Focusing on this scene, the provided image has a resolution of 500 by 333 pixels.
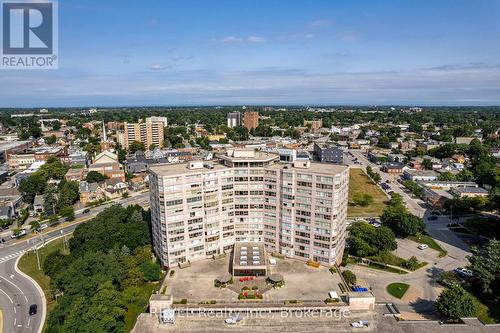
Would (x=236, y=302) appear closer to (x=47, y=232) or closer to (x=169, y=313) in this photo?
(x=169, y=313)

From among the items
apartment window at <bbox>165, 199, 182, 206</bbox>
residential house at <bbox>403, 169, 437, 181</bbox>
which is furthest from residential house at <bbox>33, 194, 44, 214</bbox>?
residential house at <bbox>403, 169, 437, 181</bbox>

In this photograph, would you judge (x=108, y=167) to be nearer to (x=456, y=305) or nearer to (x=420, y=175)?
(x=456, y=305)

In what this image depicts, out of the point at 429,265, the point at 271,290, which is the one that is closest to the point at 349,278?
the point at 271,290

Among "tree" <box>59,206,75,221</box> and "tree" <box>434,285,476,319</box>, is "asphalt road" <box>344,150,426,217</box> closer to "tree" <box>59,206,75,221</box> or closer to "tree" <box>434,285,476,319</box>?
"tree" <box>434,285,476,319</box>

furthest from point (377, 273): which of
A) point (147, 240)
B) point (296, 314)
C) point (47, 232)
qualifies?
point (47, 232)

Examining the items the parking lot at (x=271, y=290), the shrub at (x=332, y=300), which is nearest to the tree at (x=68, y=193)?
the parking lot at (x=271, y=290)
